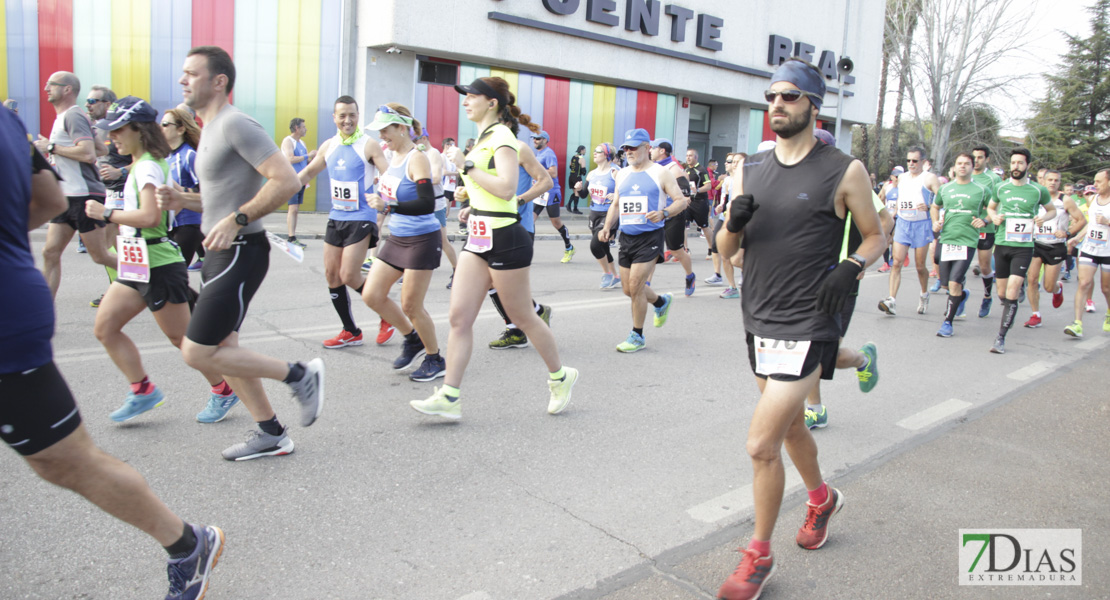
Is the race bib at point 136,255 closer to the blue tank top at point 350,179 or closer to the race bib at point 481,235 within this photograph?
the race bib at point 481,235

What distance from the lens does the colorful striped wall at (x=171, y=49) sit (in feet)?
51.7

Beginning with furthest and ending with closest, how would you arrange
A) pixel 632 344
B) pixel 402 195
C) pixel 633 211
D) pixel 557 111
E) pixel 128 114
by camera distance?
pixel 557 111 < pixel 633 211 < pixel 632 344 < pixel 402 195 < pixel 128 114

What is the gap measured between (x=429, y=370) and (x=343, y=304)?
116cm

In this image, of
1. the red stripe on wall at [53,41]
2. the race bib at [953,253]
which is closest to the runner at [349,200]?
the race bib at [953,253]

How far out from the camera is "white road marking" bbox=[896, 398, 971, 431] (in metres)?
5.04

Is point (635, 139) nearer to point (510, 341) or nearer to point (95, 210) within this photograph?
point (510, 341)

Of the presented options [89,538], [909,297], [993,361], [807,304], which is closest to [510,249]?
[807,304]

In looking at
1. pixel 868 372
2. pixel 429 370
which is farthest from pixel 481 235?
pixel 868 372

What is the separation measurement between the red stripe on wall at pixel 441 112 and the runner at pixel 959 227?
500 inches

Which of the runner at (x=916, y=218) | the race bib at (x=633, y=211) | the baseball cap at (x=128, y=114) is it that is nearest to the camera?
the baseball cap at (x=128, y=114)

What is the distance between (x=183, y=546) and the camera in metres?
2.59

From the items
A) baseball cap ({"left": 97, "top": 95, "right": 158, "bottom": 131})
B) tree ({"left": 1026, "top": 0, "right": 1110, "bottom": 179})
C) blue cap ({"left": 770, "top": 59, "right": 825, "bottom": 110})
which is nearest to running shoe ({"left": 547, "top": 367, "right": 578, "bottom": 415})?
blue cap ({"left": 770, "top": 59, "right": 825, "bottom": 110})

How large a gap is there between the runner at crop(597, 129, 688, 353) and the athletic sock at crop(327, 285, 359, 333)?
2.23 m

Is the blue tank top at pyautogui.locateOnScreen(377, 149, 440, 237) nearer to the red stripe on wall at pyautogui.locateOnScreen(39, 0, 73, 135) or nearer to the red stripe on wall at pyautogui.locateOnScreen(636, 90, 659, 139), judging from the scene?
the red stripe on wall at pyautogui.locateOnScreen(39, 0, 73, 135)
